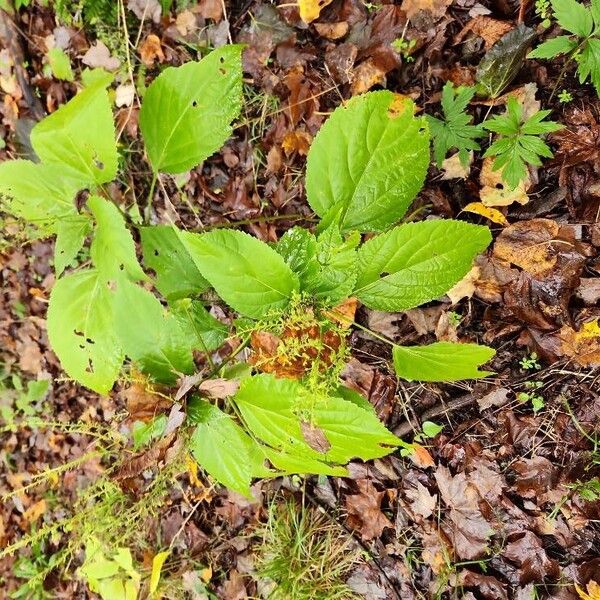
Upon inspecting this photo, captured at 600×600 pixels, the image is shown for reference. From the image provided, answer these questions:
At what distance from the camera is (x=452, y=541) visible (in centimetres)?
231

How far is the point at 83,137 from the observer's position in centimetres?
188

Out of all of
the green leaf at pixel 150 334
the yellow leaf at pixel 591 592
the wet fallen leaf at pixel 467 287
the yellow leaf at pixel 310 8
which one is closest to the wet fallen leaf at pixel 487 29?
the yellow leaf at pixel 310 8

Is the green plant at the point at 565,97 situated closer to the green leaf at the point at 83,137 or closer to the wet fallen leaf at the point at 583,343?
the wet fallen leaf at the point at 583,343

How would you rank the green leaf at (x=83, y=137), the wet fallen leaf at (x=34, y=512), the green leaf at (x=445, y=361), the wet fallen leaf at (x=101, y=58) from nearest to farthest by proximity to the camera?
1. the green leaf at (x=445, y=361)
2. the green leaf at (x=83, y=137)
3. the wet fallen leaf at (x=101, y=58)
4. the wet fallen leaf at (x=34, y=512)

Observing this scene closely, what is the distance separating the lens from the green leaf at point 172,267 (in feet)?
6.65

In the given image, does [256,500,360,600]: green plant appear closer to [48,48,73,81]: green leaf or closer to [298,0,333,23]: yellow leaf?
[298,0,333,23]: yellow leaf

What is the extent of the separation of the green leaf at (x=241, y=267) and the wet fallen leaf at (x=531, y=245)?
40.8 inches

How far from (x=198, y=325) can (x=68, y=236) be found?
23.9 inches

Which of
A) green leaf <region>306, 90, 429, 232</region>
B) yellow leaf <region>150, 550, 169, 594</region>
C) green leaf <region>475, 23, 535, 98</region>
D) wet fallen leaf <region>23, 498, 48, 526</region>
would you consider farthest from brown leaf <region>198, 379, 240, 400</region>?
wet fallen leaf <region>23, 498, 48, 526</region>

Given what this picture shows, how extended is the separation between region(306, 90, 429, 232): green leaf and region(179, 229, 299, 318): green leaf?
0.30 meters

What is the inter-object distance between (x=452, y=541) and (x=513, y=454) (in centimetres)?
47

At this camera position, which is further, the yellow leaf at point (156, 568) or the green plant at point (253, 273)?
the yellow leaf at point (156, 568)

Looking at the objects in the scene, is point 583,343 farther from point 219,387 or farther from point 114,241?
point 114,241

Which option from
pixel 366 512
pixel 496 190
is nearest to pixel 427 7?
pixel 496 190
